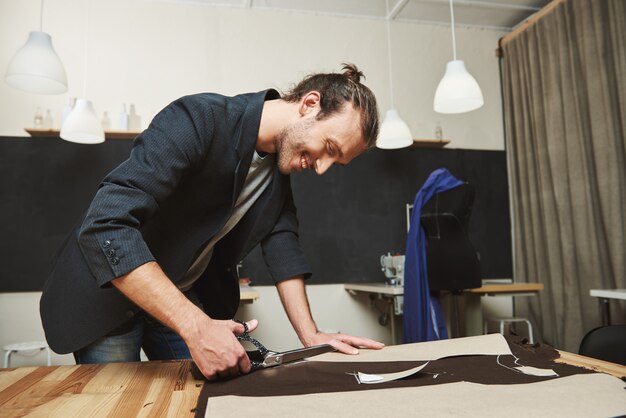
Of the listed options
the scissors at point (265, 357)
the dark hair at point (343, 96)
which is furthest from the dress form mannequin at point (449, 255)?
the scissors at point (265, 357)

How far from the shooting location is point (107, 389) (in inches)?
29.8

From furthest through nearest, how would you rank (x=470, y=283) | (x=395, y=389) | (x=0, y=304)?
(x=0, y=304) < (x=470, y=283) < (x=395, y=389)

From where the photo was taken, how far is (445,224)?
8.85ft

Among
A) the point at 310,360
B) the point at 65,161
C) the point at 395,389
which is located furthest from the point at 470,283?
the point at 65,161

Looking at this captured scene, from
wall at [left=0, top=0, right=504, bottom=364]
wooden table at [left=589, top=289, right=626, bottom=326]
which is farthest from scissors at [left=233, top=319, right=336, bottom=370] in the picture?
wall at [left=0, top=0, right=504, bottom=364]

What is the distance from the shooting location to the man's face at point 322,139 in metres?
1.14

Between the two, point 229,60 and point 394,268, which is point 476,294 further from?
point 229,60

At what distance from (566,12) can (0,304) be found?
4643 millimetres

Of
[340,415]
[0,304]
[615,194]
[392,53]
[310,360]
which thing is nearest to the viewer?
[340,415]

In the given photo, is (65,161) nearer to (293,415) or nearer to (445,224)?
(445,224)

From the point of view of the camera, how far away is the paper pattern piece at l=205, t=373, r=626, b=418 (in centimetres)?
58

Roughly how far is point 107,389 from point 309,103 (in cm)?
74

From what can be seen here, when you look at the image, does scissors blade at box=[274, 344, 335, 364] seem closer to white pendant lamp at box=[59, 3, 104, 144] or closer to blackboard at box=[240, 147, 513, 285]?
white pendant lamp at box=[59, 3, 104, 144]

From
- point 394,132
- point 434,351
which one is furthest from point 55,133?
point 434,351
